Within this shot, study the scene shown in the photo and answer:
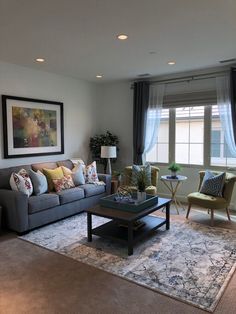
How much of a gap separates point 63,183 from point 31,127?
4.24 feet

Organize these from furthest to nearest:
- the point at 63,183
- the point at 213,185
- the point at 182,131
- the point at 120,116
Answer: the point at 120,116 < the point at 182,131 < the point at 63,183 < the point at 213,185

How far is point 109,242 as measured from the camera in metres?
3.57

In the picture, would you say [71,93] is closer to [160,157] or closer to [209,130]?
[160,157]

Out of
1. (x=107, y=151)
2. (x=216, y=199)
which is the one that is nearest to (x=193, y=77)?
(x=107, y=151)

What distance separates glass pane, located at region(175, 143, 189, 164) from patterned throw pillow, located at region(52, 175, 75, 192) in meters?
2.35

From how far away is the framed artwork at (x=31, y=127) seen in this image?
462 cm

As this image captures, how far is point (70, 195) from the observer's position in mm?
4480

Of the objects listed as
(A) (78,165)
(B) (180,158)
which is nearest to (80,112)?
(A) (78,165)

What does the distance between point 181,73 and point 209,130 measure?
4.28ft

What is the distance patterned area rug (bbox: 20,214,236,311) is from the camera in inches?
99.7

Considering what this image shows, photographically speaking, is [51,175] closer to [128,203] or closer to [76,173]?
[76,173]

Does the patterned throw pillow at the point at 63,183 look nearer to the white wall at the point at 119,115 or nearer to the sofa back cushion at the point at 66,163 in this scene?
the sofa back cushion at the point at 66,163

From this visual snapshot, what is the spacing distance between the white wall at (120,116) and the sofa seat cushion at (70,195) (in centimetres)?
199

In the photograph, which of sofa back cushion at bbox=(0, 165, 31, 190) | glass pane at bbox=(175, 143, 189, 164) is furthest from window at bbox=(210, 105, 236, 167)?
sofa back cushion at bbox=(0, 165, 31, 190)
